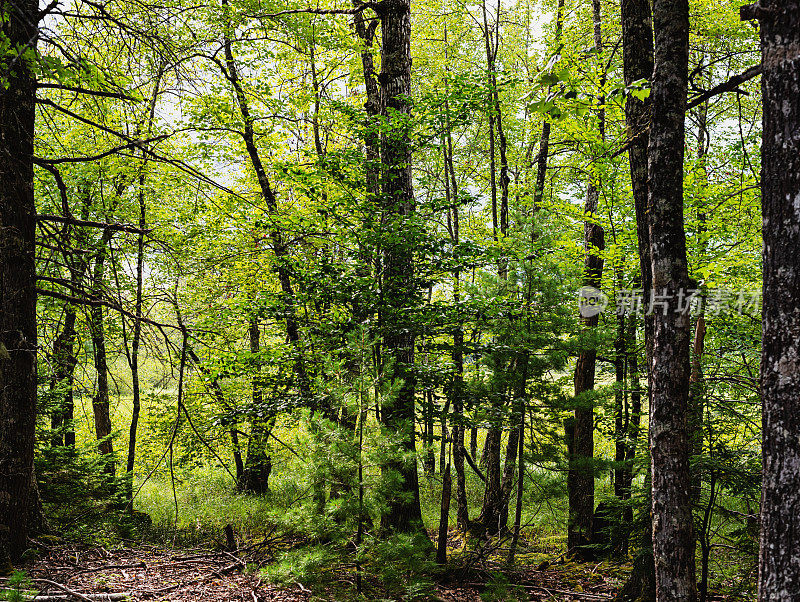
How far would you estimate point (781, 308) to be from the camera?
2.83 meters

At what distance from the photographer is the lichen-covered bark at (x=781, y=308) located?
2.75 meters

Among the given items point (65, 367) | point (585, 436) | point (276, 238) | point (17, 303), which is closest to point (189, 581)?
point (17, 303)

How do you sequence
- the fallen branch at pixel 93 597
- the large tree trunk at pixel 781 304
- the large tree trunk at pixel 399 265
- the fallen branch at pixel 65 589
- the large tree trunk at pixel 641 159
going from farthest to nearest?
1. the large tree trunk at pixel 399 265
2. the large tree trunk at pixel 641 159
3. the fallen branch at pixel 65 589
4. the fallen branch at pixel 93 597
5. the large tree trunk at pixel 781 304

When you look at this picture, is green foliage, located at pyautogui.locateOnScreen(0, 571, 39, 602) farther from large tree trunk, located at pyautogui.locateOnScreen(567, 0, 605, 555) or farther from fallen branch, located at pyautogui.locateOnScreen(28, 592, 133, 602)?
large tree trunk, located at pyautogui.locateOnScreen(567, 0, 605, 555)

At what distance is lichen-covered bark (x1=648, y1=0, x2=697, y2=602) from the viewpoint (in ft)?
13.9

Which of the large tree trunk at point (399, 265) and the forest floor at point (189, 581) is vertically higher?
the large tree trunk at point (399, 265)

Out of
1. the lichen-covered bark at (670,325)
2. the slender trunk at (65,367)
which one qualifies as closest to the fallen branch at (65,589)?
the slender trunk at (65,367)

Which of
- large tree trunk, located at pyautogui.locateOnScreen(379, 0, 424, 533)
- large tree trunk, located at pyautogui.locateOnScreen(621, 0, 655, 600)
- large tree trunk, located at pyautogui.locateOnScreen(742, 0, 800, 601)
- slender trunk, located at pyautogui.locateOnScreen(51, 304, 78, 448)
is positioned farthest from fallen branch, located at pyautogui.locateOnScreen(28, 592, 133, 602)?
large tree trunk, located at pyautogui.locateOnScreen(621, 0, 655, 600)

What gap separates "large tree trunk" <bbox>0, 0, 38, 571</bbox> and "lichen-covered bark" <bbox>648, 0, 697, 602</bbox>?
19.6 feet

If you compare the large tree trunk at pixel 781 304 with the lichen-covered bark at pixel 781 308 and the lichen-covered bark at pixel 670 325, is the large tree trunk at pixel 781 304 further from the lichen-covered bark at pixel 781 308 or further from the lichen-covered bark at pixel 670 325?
the lichen-covered bark at pixel 670 325

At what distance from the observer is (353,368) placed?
19.2 ft

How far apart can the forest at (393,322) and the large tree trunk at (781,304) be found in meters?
0.01

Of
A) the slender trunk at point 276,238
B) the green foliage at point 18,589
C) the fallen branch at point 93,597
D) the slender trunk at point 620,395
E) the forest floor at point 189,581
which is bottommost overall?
the forest floor at point 189,581

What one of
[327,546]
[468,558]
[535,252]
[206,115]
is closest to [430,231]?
→ [535,252]
